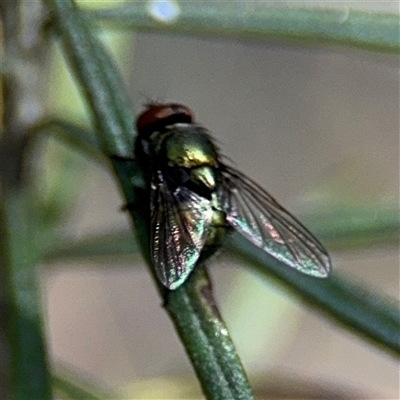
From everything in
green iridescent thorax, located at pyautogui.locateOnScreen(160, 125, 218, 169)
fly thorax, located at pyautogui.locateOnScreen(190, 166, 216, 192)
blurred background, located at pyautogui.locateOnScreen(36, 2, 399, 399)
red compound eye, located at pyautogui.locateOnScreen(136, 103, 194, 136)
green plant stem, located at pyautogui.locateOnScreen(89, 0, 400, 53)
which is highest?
blurred background, located at pyautogui.locateOnScreen(36, 2, 399, 399)

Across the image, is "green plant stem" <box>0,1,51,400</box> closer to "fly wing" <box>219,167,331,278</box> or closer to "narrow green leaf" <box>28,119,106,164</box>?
"narrow green leaf" <box>28,119,106,164</box>

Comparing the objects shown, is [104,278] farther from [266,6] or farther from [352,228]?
[266,6]

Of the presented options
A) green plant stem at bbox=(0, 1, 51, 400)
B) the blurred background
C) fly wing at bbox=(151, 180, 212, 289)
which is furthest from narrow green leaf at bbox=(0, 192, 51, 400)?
the blurred background

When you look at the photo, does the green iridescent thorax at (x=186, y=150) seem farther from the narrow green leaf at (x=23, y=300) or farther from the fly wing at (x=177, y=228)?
the narrow green leaf at (x=23, y=300)

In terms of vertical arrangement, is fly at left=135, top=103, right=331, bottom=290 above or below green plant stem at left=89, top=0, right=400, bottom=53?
below

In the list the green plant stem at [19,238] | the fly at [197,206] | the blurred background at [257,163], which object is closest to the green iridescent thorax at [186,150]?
the fly at [197,206]

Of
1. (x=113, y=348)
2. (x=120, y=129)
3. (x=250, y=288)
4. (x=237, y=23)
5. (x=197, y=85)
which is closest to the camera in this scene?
(x=120, y=129)

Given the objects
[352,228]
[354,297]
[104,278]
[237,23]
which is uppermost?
[104,278]

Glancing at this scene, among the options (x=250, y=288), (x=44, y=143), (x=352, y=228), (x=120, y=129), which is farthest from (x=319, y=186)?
(x=120, y=129)
